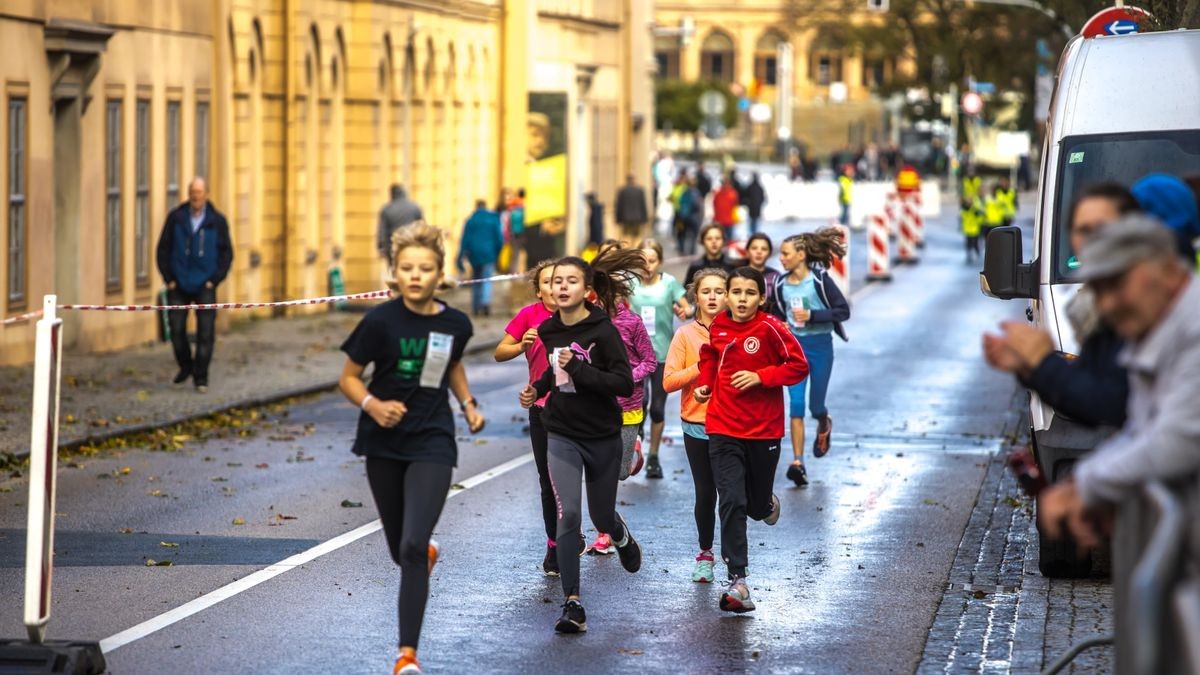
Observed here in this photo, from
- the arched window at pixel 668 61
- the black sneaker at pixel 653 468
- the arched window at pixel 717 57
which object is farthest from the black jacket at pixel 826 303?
the arched window at pixel 668 61

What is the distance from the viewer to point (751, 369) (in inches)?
403

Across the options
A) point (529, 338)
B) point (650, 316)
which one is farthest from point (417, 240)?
point (650, 316)

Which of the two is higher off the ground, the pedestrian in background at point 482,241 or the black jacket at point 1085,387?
the black jacket at point 1085,387

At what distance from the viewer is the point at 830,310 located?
48.4ft

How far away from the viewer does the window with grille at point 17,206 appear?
2184 centimetres

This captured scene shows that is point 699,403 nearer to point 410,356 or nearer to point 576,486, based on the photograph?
point 576,486

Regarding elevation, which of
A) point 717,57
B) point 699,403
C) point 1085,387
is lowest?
point 699,403

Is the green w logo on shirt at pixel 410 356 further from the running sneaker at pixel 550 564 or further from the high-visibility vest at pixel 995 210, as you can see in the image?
the high-visibility vest at pixel 995 210

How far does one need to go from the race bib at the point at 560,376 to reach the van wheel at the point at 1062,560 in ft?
8.53

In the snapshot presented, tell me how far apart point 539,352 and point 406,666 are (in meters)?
2.53

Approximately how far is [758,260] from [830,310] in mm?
569

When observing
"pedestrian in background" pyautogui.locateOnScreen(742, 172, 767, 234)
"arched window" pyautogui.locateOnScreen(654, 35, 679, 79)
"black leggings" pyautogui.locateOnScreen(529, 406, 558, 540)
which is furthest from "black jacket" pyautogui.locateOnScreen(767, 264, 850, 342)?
"arched window" pyautogui.locateOnScreen(654, 35, 679, 79)

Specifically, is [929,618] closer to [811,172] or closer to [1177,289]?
[1177,289]

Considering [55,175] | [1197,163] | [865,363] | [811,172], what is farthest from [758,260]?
[811,172]
